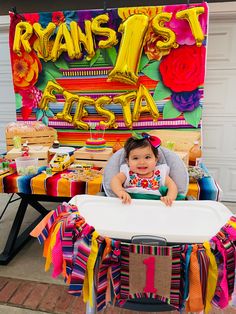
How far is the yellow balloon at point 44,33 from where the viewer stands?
2.53 metres

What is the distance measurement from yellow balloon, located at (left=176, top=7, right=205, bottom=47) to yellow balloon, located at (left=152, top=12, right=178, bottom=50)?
0.13 m

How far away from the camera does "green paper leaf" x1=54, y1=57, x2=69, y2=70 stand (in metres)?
2.65

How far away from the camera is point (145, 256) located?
790mm

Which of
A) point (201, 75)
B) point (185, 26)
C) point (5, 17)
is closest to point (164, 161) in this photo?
point (201, 75)

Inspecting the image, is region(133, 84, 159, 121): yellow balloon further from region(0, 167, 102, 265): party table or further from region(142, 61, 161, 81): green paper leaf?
region(0, 167, 102, 265): party table

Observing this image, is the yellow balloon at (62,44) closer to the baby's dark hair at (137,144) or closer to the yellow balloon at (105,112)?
the yellow balloon at (105,112)

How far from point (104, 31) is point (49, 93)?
2.77 feet

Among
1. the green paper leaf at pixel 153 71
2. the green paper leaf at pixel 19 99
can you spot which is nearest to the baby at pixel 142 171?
the green paper leaf at pixel 153 71

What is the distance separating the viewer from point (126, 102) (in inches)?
102

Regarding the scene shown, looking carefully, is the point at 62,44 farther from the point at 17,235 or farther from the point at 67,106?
the point at 17,235

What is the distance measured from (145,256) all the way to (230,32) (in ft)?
10.0

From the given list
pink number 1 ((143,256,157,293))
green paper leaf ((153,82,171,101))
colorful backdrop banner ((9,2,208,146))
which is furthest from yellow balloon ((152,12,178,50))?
pink number 1 ((143,256,157,293))

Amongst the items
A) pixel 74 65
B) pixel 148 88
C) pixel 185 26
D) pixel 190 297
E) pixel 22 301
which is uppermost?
pixel 185 26

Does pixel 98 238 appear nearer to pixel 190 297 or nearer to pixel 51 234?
pixel 51 234
